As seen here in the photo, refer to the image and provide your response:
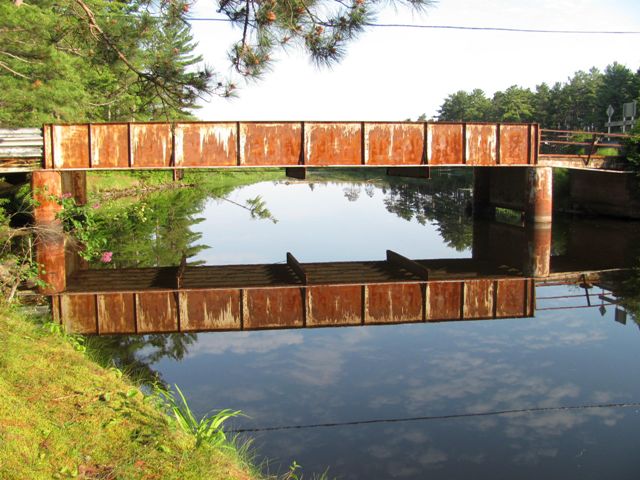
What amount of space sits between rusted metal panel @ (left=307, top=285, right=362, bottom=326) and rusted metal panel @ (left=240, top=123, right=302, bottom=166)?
25.9ft

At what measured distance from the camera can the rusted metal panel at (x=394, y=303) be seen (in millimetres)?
11680

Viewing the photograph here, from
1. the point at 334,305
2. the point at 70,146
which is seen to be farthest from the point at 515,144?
the point at 70,146

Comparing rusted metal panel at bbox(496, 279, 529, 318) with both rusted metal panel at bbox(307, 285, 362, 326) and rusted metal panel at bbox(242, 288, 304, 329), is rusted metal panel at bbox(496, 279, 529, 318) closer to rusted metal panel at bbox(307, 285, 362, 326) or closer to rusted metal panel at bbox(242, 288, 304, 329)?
rusted metal panel at bbox(307, 285, 362, 326)

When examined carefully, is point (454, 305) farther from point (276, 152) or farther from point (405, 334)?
point (276, 152)

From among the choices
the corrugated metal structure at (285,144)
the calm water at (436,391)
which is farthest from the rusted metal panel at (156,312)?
the corrugated metal structure at (285,144)

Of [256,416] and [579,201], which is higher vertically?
[579,201]

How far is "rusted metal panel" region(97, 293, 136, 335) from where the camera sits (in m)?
10.7

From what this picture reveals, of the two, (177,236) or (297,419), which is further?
(177,236)

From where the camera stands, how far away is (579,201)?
95.1ft

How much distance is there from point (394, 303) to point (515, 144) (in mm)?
12071

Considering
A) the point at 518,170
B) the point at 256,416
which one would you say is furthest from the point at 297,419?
the point at 518,170

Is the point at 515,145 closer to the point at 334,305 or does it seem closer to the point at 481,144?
the point at 481,144

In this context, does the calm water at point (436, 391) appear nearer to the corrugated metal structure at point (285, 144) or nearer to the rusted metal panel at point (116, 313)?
the rusted metal panel at point (116, 313)

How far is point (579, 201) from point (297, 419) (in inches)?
999
